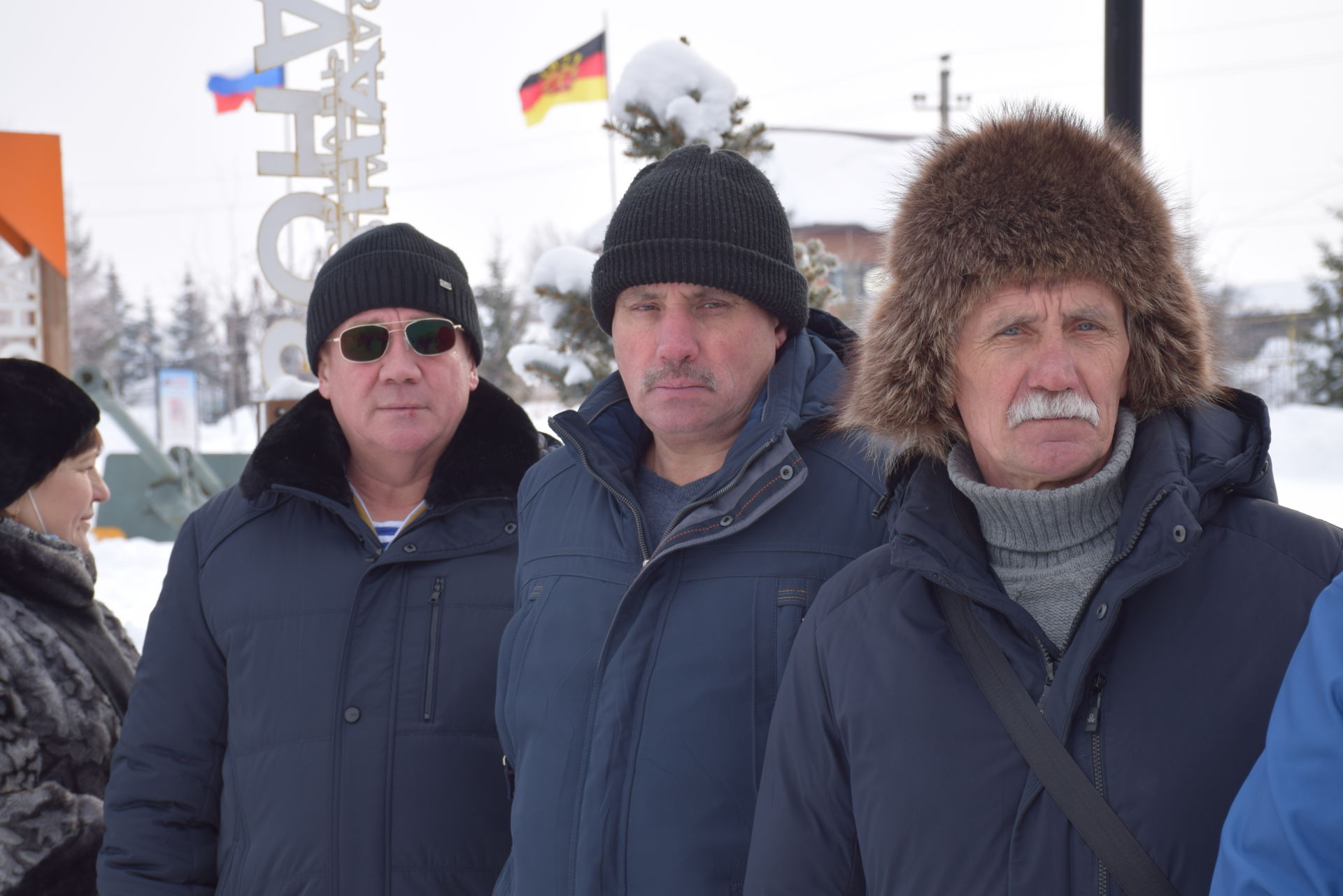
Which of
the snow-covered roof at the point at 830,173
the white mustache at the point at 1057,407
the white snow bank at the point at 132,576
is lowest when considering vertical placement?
the white snow bank at the point at 132,576

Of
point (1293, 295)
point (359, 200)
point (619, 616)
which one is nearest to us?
point (619, 616)

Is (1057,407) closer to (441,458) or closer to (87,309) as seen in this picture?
(441,458)

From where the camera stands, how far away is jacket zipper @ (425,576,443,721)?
234 centimetres

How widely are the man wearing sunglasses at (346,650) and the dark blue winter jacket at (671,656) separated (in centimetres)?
24

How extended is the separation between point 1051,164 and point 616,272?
0.93 m

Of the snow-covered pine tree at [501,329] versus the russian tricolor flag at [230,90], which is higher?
the russian tricolor flag at [230,90]

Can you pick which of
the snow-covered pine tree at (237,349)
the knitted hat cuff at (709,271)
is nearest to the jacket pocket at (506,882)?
the knitted hat cuff at (709,271)

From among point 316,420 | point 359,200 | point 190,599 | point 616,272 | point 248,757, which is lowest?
point 248,757

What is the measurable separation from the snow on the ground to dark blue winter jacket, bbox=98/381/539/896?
13.5ft

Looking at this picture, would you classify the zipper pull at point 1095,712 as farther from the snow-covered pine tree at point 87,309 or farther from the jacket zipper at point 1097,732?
the snow-covered pine tree at point 87,309

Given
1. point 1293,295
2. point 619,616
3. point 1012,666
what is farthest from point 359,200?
point 1293,295

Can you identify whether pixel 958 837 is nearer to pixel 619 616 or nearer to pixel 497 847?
pixel 619 616

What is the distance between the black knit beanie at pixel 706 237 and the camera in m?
2.23

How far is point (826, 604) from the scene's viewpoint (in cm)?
178
